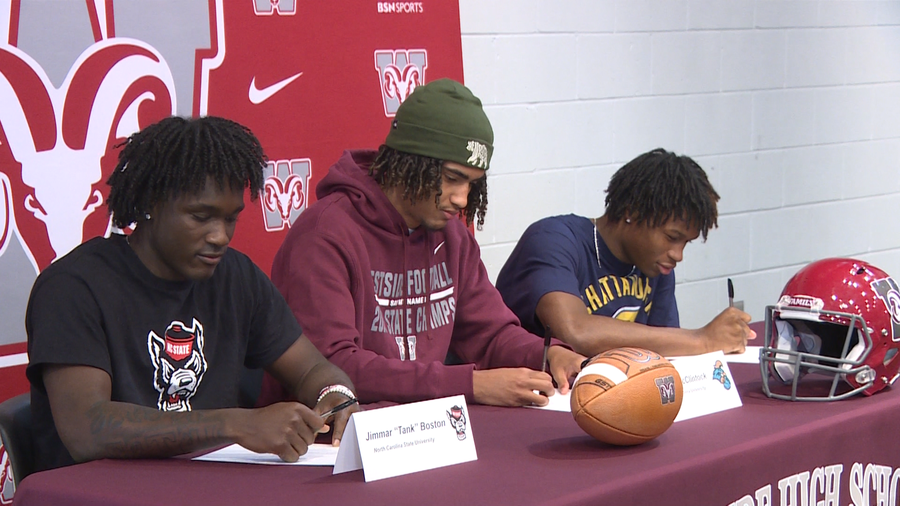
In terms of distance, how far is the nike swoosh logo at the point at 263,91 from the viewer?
2.66m

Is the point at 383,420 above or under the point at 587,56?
under

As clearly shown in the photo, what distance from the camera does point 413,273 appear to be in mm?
2207

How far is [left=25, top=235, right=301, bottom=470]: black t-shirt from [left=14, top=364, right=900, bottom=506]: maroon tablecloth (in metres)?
0.22

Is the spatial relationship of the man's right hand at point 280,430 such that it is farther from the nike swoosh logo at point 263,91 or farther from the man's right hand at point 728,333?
the nike swoosh logo at point 263,91

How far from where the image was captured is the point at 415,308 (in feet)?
7.23

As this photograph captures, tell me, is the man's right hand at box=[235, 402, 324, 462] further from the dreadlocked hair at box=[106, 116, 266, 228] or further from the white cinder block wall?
the white cinder block wall

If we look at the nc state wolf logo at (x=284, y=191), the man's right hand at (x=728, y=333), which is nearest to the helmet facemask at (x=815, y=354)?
the man's right hand at (x=728, y=333)

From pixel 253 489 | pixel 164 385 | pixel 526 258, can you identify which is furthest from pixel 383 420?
pixel 526 258

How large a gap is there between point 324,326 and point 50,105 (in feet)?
2.94

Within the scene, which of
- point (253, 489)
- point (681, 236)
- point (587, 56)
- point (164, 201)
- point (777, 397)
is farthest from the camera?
point (587, 56)

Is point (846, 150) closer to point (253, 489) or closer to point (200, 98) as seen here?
point (200, 98)

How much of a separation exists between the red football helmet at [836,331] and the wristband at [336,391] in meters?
0.79

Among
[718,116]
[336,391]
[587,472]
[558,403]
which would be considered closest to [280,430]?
[336,391]

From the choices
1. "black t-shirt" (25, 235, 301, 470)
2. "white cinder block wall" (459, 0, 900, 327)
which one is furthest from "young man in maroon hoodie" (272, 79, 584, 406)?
"white cinder block wall" (459, 0, 900, 327)
